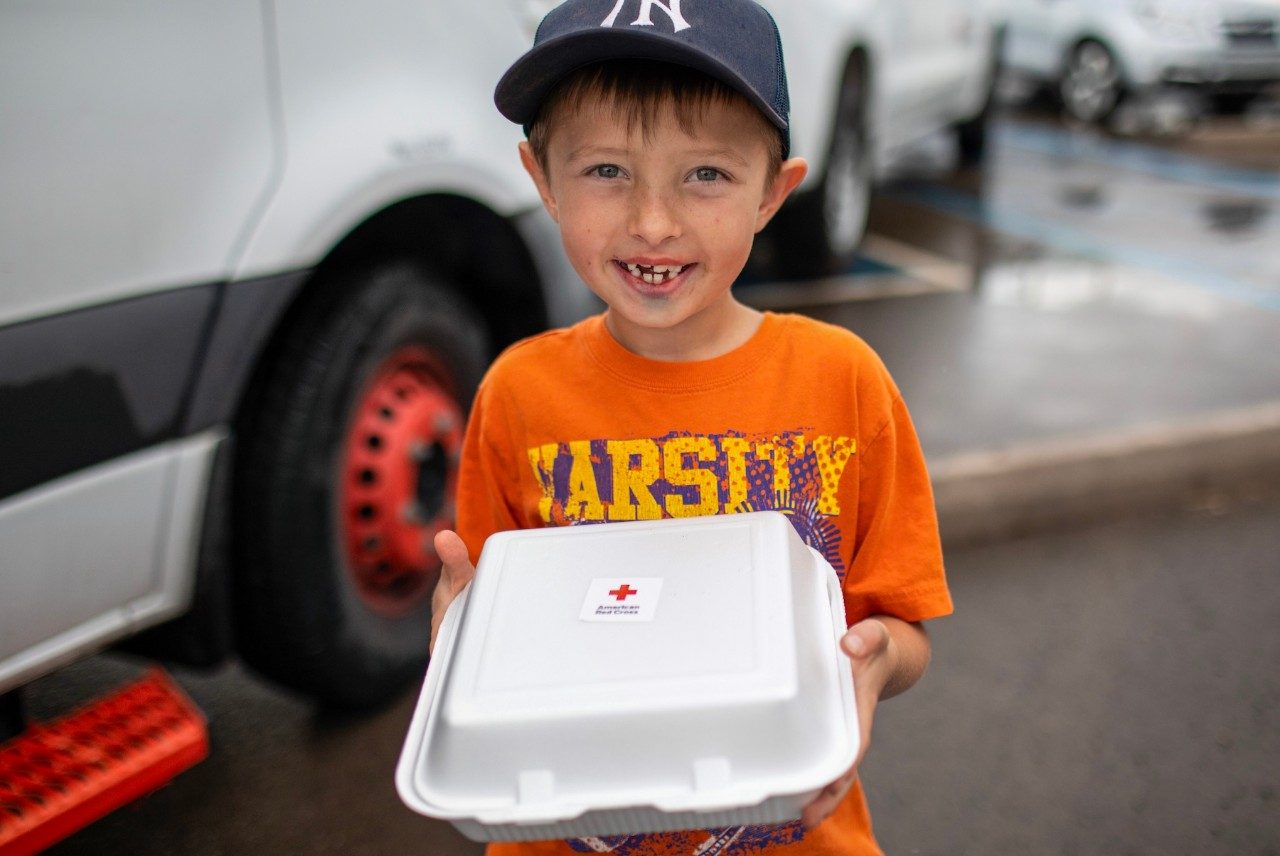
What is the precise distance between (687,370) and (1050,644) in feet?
6.68

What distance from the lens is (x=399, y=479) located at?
268cm

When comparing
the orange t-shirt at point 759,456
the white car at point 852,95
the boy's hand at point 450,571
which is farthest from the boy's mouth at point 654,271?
the white car at point 852,95

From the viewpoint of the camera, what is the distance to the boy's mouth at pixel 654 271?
1.45m

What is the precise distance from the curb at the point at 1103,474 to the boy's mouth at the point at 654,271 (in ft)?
7.67

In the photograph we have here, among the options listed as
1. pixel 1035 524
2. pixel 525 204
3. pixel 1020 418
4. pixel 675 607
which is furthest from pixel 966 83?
pixel 675 607

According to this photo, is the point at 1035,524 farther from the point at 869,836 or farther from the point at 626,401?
the point at 626,401

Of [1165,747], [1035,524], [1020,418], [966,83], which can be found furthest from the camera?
[966,83]

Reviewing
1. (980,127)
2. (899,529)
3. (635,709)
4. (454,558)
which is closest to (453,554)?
(454,558)

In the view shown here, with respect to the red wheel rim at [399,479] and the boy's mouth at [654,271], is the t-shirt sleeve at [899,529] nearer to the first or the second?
the boy's mouth at [654,271]

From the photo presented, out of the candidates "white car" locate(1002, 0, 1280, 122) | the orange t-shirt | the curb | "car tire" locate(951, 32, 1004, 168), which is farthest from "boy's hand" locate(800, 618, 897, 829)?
"white car" locate(1002, 0, 1280, 122)

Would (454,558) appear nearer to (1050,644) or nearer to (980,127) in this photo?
(1050,644)

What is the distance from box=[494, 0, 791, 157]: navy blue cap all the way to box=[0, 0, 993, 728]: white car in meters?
0.05

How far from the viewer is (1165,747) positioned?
278 cm

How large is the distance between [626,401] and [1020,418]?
Answer: 307 centimetres
